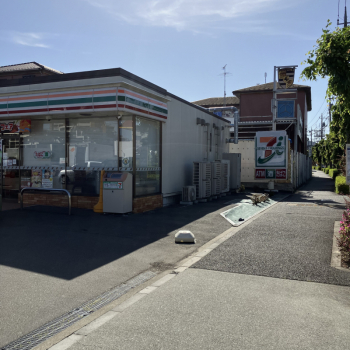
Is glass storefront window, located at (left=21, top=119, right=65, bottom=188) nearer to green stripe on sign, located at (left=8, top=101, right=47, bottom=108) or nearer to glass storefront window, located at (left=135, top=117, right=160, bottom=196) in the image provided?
green stripe on sign, located at (left=8, top=101, right=47, bottom=108)

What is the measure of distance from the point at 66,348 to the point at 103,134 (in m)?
8.83

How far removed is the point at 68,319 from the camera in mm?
4012

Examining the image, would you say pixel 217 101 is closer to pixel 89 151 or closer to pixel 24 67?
pixel 24 67

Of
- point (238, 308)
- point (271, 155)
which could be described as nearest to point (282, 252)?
point (238, 308)

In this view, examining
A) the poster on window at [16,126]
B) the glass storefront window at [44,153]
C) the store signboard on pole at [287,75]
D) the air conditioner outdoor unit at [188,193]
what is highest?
the store signboard on pole at [287,75]

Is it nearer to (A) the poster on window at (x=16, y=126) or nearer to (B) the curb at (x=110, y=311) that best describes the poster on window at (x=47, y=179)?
(A) the poster on window at (x=16, y=126)

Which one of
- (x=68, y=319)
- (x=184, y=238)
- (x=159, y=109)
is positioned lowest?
(x=68, y=319)

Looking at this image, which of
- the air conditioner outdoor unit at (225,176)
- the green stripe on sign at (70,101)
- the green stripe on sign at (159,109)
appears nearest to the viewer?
the green stripe on sign at (70,101)

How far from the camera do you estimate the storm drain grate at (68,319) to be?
346cm

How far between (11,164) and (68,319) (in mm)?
10188

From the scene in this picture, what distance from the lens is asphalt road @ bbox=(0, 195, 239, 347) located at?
14.3 feet

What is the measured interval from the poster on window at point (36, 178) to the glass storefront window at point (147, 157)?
11.3 feet

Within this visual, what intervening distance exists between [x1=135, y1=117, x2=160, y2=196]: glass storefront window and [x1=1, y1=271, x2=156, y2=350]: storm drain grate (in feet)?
21.2

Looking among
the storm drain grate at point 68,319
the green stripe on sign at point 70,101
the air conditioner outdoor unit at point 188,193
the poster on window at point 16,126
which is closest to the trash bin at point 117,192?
the green stripe on sign at point 70,101
